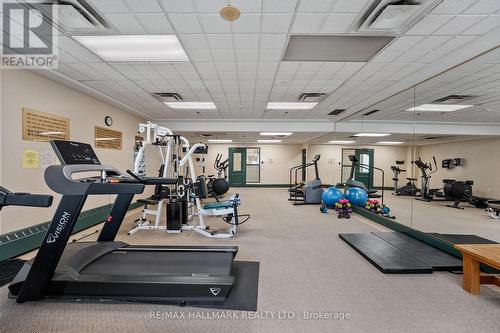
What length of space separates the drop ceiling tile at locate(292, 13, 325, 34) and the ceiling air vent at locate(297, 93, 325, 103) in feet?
7.68

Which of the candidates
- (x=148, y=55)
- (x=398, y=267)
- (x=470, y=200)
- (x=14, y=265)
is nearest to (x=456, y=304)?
(x=398, y=267)

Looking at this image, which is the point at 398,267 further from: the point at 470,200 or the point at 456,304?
the point at 470,200

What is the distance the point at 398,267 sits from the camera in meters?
2.65

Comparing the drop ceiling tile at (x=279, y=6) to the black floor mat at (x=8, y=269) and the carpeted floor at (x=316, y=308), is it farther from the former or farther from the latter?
the black floor mat at (x=8, y=269)

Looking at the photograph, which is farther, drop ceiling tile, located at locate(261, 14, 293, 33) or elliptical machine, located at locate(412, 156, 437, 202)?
elliptical machine, located at locate(412, 156, 437, 202)

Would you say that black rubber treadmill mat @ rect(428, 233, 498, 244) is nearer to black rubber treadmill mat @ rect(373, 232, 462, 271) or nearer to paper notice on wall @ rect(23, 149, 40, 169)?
black rubber treadmill mat @ rect(373, 232, 462, 271)

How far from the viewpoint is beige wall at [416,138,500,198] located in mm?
3018

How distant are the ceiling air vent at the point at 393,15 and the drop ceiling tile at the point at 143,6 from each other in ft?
6.47

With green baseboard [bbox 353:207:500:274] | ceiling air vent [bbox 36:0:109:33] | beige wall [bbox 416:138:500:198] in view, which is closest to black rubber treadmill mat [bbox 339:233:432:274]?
green baseboard [bbox 353:207:500:274]

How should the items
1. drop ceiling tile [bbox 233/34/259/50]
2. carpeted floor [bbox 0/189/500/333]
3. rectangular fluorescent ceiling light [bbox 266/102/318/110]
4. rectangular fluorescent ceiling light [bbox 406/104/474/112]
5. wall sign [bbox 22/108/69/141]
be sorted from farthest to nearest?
rectangular fluorescent ceiling light [bbox 266/102/318/110] → rectangular fluorescent ceiling light [bbox 406/104/474/112] → wall sign [bbox 22/108/69/141] → drop ceiling tile [bbox 233/34/259/50] → carpeted floor [bbox 0/189/500/333]

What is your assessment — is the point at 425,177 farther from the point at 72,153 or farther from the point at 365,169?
the point at 72,153

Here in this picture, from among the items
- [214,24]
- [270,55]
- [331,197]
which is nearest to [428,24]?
[270,55]

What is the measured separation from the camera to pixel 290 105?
18.6 feet

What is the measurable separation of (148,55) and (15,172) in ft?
8.25
